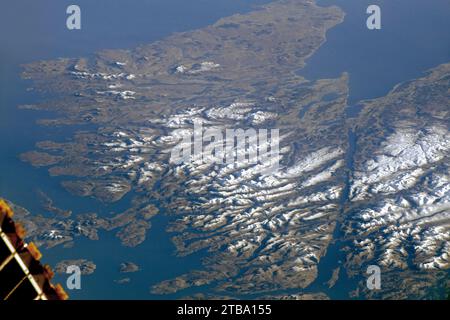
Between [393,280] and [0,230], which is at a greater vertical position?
[0,230]

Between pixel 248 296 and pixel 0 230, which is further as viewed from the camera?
pixel 248 296

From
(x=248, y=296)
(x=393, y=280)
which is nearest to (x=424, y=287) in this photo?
(x=393, y=280)
